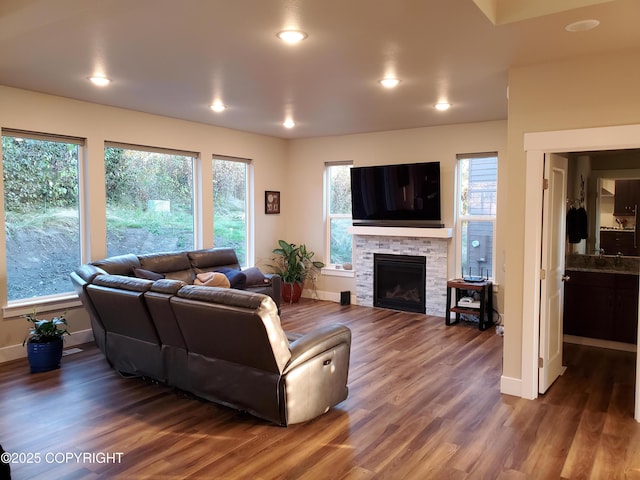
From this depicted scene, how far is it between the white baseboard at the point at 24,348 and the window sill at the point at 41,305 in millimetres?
304

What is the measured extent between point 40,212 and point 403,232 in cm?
446

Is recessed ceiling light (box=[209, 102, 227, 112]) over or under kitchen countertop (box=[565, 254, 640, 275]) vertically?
over

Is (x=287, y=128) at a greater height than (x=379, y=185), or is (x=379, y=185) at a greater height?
(x=287, y=128)

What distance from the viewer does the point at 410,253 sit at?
22.6 ft

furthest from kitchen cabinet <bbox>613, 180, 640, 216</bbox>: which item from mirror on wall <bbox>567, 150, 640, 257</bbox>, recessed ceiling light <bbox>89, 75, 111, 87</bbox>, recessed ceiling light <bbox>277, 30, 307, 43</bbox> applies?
recessed ceiling light <bbox>89, 75, 111, 87</bbox>

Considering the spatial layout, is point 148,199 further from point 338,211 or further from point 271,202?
point 338,211

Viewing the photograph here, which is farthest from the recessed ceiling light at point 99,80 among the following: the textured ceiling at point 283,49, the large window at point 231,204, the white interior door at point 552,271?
the white interior door at point 552,271

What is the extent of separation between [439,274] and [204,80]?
408 centimetres

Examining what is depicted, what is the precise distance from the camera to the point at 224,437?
310 cm

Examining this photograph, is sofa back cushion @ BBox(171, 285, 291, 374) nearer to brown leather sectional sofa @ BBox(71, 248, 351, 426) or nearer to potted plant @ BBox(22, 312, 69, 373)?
brown leather sectional sofa @ BBox(71, 248, 351, 426)

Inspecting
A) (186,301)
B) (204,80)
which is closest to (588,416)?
(186,301)

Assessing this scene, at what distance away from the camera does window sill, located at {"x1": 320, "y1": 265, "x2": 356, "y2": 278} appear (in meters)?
7.50

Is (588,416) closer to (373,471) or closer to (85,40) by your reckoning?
(373,471)

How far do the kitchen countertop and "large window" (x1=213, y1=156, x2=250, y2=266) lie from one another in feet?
14.6
